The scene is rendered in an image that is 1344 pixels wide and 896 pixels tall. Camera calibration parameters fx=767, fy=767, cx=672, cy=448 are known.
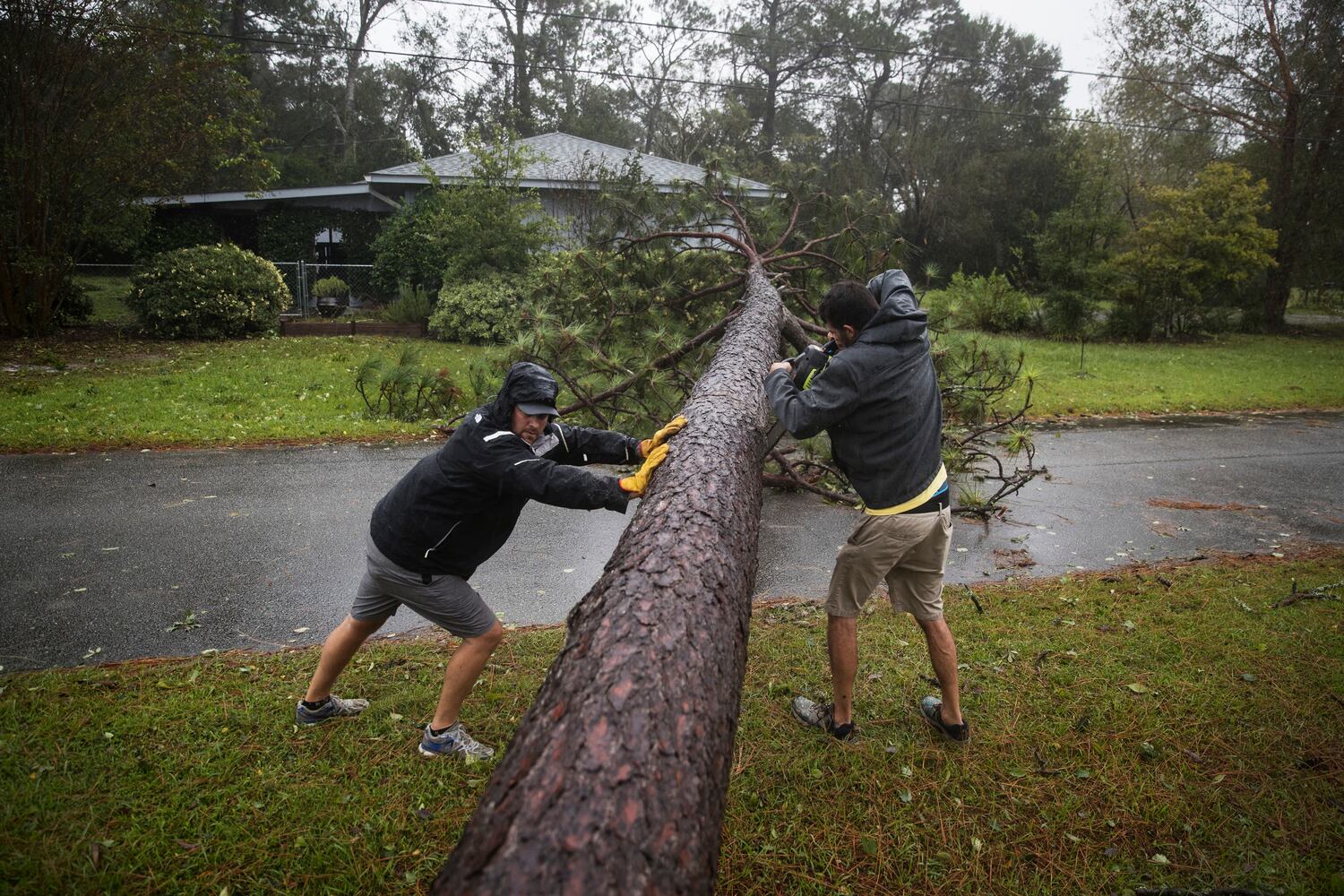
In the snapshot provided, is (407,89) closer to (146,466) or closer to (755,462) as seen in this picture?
(146,466)

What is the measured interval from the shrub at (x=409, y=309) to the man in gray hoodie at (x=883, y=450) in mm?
14847

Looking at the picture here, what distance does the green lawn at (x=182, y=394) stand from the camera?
25.4ft

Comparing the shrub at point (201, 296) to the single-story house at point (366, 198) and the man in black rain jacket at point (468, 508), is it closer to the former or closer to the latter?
the single-story house at point (366, 198)

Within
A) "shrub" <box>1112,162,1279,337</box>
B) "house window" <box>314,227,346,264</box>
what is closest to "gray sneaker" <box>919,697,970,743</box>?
"shrub" <box>1112,162,1279,337</box>

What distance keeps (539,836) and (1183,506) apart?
23.4 ft

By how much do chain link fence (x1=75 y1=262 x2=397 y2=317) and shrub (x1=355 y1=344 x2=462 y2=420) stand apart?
9.84 meters

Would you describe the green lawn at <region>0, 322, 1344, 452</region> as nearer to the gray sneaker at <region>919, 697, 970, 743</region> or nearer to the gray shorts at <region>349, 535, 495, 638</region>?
the gray sneaker at <region>919, 697, 970, 743</region>

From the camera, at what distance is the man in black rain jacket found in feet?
8.48

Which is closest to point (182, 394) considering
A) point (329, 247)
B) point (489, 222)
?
point (489, 222)

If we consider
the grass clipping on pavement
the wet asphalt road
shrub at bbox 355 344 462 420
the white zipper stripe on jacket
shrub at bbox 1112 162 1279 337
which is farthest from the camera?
shrub at bbox 1112 162 1279 337

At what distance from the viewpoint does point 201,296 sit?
1372 cm

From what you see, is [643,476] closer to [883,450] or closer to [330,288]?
[883,450]

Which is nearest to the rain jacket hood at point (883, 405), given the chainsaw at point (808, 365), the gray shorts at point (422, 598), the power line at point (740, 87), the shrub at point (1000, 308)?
the chainsaw at point (808, 365)

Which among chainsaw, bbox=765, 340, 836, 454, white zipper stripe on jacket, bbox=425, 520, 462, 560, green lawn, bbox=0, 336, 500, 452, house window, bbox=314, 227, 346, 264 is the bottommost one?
green lawn, bbox=0, 336, 500, 452
